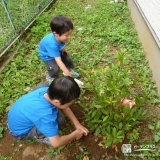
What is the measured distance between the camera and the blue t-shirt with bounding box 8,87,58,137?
1.60 m

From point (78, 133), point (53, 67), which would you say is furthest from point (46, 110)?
point (53, 67)

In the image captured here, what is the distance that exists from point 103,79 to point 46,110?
125cm

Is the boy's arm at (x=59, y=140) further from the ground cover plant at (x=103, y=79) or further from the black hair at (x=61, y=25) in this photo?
the black hair at (x=61, y=25)

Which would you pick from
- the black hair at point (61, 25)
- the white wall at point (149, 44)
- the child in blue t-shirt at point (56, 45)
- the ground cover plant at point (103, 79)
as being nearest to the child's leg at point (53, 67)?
the child in blue t-shirt at point (56, 45)

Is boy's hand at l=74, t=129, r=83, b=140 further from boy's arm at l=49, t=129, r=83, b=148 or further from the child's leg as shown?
the child's leg

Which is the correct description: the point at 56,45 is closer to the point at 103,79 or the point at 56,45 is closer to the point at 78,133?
the point at 103,79

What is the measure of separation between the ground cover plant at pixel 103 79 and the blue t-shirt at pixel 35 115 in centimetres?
43

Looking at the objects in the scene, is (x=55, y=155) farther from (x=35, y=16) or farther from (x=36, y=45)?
(x=35, y=16)

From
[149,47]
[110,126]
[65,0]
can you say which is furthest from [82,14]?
[110,126]

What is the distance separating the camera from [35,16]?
433 centimetres

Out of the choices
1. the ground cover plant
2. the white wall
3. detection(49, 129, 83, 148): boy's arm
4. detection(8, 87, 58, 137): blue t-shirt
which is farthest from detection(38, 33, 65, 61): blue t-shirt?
the white wall

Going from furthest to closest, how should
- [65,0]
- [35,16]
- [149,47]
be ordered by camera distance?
[65,0] → [35,16] → [149,47]

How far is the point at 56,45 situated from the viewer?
2.38m

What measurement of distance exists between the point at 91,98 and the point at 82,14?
8.78 feet
